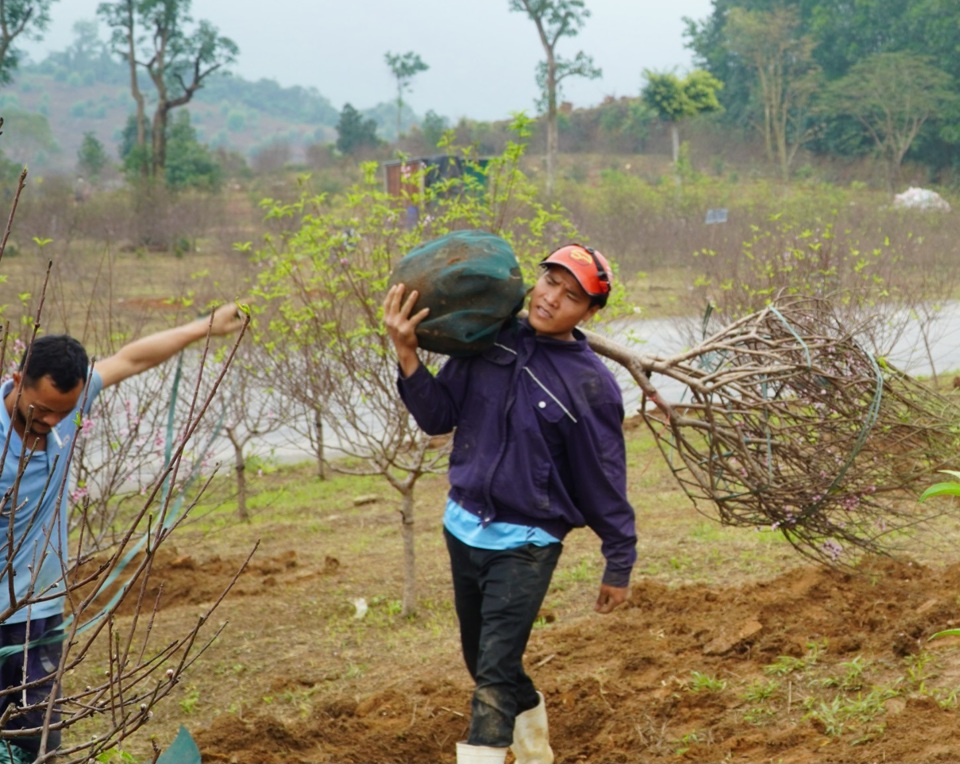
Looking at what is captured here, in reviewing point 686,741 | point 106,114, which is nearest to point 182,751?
point 686,741

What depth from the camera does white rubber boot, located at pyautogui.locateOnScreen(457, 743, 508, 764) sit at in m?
3.71

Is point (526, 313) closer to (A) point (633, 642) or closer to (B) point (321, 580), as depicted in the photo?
(A) point (633, 642)

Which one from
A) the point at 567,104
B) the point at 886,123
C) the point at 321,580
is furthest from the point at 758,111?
the point at 321,580

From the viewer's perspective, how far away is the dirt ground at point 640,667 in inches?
176

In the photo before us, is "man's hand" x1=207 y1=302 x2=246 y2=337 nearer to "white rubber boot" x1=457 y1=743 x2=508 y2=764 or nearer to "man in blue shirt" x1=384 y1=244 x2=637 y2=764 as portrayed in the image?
"man in blue shirt" x1=384 y1=244 x2=637 y2=764

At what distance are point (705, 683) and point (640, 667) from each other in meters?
0.42

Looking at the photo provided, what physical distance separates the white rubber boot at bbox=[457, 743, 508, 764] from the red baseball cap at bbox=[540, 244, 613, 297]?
1468 millimetres

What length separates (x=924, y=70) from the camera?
41438mm

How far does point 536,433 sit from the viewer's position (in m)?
3.87

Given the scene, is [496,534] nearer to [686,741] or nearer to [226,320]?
[226,320]

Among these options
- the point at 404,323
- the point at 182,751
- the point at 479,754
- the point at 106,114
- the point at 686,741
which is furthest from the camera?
the point at 106,114

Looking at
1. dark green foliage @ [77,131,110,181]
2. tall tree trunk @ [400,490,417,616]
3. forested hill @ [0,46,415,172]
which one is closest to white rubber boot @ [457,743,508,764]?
tall tree trunk @ [400,490,417,616]

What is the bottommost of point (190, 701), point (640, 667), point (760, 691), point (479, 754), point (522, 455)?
point (190, 701)

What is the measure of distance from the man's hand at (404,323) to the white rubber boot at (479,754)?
119 centimetres
